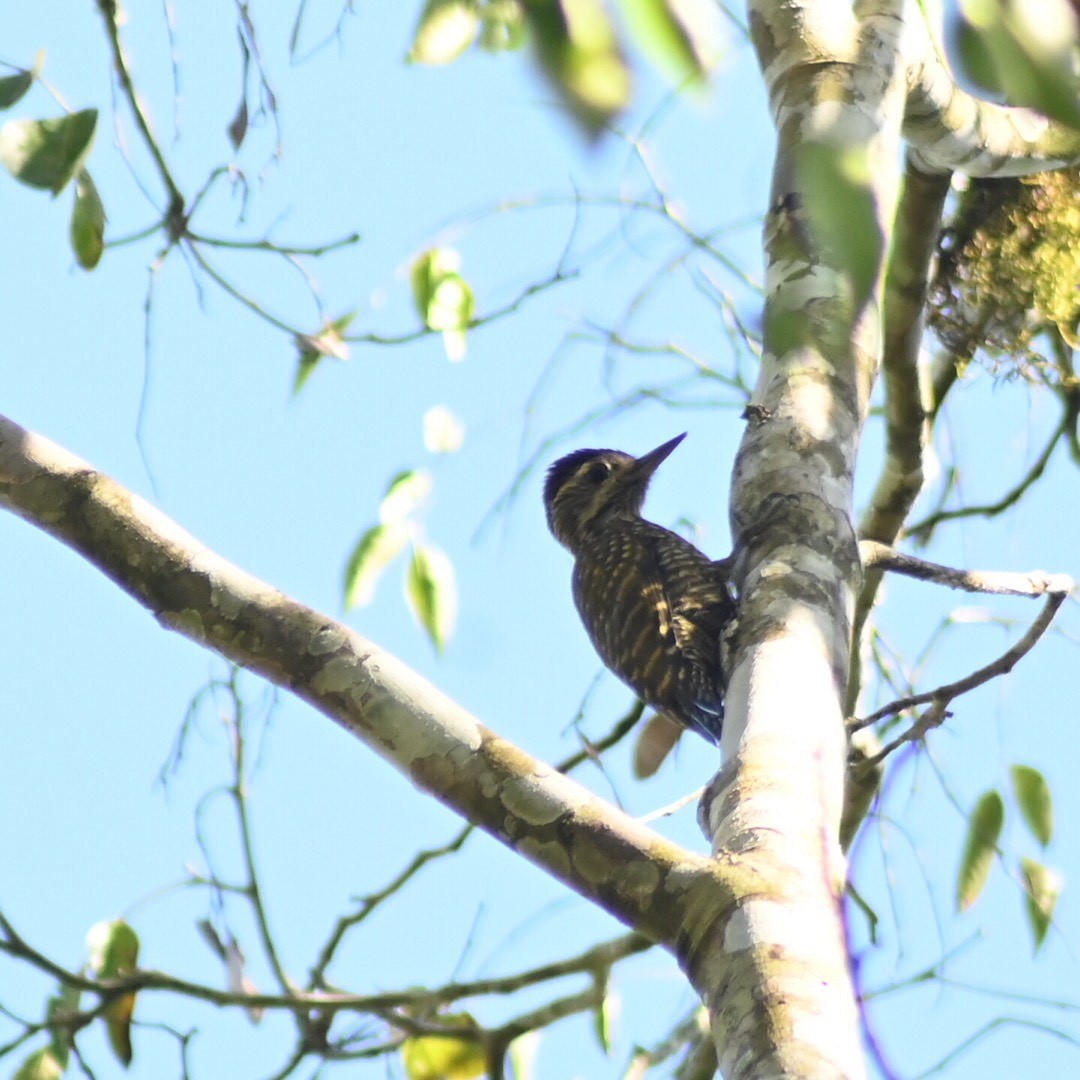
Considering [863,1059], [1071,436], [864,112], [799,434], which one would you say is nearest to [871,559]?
[799,434]

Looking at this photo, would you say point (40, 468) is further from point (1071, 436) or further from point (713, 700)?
point (1071, 436)

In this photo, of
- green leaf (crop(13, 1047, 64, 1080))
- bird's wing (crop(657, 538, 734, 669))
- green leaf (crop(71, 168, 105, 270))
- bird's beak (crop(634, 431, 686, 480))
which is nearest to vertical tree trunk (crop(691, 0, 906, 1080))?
bird's wing (crop(657, 538, 734, 669))

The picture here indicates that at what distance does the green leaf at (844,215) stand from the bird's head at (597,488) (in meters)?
3.85

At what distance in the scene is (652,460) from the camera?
14.5 ft

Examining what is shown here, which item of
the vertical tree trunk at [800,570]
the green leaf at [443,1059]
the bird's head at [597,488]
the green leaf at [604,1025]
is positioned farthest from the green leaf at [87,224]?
the bird's head at [597,488]

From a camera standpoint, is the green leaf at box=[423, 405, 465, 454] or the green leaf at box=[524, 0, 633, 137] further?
the green leaf at box=[423, 405, 465, 454]

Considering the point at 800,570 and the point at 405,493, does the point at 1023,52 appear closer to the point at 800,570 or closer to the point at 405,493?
the point at 800,570

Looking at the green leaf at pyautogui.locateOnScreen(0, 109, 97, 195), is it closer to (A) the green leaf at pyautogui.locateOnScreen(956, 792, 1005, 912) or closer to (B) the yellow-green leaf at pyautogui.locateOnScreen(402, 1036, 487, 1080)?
(B) the yellow-green leaf at pyautogui.locateOnScreen(402, 1036, 487, 1080)

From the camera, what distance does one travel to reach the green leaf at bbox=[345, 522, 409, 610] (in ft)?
10.3

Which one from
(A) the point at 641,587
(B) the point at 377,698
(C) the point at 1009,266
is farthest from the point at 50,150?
(C) the point at 1009,266

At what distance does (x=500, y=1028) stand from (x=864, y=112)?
1748 millimetres

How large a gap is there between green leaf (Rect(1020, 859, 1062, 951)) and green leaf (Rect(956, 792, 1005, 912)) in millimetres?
111

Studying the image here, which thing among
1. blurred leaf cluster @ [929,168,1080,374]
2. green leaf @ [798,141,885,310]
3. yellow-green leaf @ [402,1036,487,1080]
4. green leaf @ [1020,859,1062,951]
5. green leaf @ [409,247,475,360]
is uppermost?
blurred leaf cluster @ [929,168,1080,374]

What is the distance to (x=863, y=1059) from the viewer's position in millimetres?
1152
